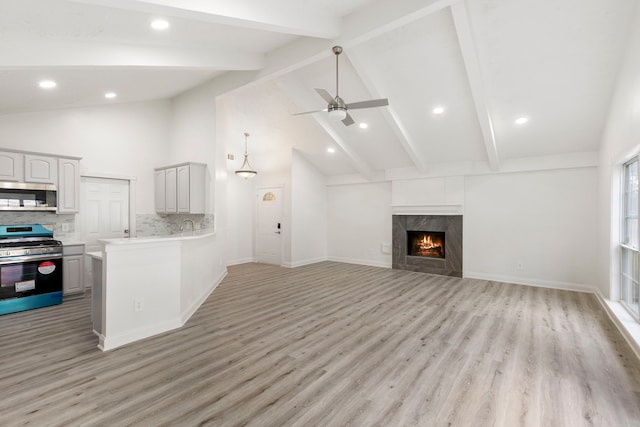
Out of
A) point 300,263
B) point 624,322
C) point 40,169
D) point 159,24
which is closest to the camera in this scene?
point 159,24

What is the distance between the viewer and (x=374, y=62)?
4348 mm

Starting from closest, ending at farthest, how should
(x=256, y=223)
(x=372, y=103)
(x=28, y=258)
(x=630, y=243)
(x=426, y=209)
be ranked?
(x=372, y=103) → (x=630, y=243) → (x=28, y=258) → (x=426, y=209) → (x=256, y=223)

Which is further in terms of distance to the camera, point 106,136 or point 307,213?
point 307,213

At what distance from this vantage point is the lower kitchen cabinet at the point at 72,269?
4.69 metres

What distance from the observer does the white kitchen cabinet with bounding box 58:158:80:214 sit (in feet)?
15.9

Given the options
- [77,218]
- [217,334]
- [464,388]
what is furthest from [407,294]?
[77,218]

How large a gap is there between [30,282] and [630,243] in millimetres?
8048

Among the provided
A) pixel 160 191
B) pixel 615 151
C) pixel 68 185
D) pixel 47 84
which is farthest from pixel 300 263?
pixel 615 151

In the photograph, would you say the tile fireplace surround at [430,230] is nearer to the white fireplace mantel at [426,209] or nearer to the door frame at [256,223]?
the white fireplace mantel at [426,209]

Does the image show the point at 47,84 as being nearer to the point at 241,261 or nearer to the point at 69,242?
the point at 69,242

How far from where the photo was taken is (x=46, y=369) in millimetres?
2627

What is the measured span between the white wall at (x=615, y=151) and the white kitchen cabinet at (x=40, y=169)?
24.9ft

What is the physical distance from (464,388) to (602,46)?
4068 millimetres

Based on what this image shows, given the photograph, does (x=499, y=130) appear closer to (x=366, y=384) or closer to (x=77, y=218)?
(x=366, y=384)
